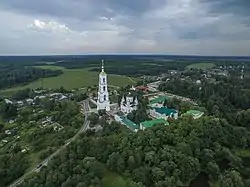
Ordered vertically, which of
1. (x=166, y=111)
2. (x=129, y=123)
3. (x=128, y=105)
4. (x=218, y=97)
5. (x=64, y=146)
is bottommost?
(x=64, y=146)

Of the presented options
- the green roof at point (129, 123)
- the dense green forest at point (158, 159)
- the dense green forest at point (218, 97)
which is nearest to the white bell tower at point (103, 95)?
the green roof at point (129, 123)

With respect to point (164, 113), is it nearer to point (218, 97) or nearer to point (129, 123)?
point (129, 123)

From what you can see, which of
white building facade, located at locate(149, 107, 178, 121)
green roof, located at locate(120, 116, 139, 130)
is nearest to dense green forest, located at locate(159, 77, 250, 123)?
white building facade, located at locate(149, 107, 178, 121)

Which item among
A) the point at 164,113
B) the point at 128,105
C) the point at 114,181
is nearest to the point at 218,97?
the point at 164,113

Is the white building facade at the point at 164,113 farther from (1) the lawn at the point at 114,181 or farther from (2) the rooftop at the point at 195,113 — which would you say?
(1) the lawn at the point at 114,181

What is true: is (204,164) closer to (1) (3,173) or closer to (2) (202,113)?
(2) (202,113)

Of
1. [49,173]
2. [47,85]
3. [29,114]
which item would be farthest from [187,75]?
[49,173]

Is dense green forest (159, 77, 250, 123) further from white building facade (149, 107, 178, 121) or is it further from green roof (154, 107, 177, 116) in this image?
green roof (154, 107, 177, 116)
